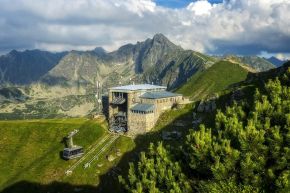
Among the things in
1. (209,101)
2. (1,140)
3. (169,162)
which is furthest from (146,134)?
(169,162)

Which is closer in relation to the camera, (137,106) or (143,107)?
(143,107)

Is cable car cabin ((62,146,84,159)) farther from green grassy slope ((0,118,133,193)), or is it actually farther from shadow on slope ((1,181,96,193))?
shadow on slope ((1,181,96,193))

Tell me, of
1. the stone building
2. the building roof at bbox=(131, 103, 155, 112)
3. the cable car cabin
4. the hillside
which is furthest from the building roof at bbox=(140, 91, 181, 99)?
the hillside

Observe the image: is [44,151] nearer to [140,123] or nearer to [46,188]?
[46,188]

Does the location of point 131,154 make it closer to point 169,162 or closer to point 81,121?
point 81,121

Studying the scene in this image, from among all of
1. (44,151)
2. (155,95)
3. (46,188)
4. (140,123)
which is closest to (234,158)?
(46,188)

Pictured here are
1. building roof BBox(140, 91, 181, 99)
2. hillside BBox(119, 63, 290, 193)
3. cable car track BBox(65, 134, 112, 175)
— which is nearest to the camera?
hillside BBox(119, 63, 290, 193)
